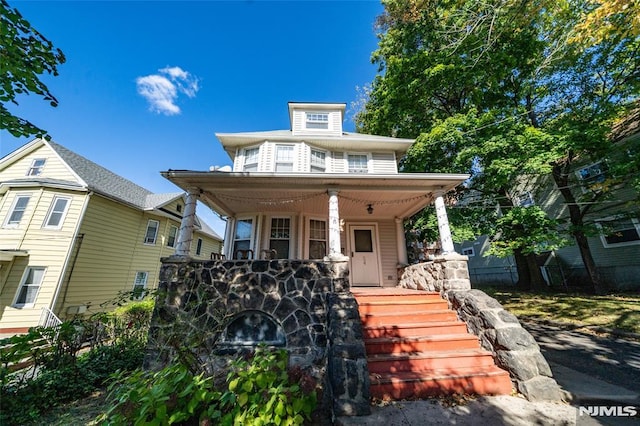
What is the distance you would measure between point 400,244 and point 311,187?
4220 millimetres

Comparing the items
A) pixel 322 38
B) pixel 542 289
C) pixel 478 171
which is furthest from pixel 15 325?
pixel 542 289

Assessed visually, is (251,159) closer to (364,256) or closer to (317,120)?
(317,120)

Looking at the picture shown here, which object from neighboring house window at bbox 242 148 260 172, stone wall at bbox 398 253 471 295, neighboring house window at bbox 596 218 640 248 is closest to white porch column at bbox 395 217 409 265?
stone wall at bbox 398 253 471 295

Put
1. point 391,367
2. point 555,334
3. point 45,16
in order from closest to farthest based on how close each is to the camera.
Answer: point 391,367 < point 45,16 < point 555,334

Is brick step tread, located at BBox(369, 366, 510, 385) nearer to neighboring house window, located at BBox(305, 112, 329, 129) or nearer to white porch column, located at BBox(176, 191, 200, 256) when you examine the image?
white porch column, located at BBox(176, 191, 200, 256)

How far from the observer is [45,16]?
16.0ft

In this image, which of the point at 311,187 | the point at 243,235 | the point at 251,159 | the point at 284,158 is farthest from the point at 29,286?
the point at 311,187

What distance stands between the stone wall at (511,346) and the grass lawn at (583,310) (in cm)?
442

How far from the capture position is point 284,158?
859 cm

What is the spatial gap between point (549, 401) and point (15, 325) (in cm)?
1482

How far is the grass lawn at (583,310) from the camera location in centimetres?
570

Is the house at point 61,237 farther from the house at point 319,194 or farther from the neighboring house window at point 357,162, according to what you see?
the neighboring house window at point 357,162

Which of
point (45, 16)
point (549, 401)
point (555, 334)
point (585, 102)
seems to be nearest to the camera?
point (549, 401)

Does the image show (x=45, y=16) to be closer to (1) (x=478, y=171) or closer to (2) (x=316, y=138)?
(2) (x=316, y=138)
